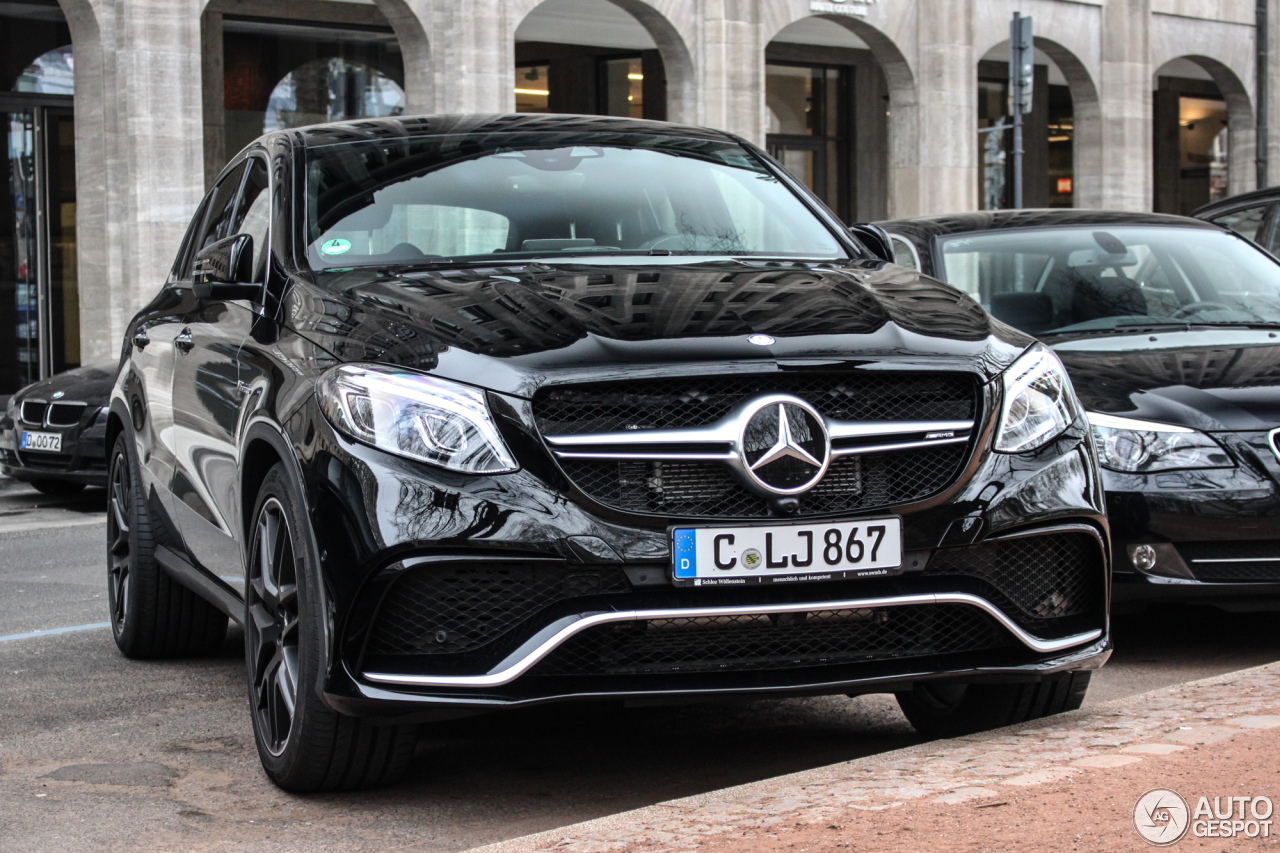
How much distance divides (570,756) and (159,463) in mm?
1940

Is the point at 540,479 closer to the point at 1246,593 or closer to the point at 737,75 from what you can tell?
the point at 1246,593

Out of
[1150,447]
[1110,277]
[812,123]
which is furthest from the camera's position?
[812,123]

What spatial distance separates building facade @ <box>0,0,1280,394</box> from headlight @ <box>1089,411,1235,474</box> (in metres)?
13.4

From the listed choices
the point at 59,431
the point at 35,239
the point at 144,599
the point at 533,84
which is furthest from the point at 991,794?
the point at 533,84

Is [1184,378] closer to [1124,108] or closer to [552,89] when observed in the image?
[552,89]

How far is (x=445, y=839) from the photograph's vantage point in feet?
13.2

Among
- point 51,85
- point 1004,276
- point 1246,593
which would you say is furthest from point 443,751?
point 51,85

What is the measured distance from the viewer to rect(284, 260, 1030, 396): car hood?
393 centimetres

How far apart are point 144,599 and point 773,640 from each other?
3120 mm

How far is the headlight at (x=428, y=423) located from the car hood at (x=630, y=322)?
53 millimetres

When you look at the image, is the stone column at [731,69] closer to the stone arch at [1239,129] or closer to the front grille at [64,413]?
the stone arch at [1239,129]

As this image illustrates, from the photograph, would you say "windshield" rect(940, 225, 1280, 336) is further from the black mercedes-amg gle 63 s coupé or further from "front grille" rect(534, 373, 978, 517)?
"front grille" rect(534, 373, 978, 517)

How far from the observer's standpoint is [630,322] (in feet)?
13.4

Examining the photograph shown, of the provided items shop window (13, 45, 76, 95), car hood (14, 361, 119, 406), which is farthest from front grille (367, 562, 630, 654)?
shop window (13, 45, 76, 95)
